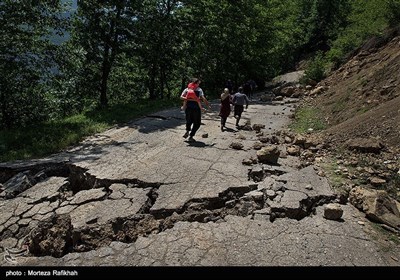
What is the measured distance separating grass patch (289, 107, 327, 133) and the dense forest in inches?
286

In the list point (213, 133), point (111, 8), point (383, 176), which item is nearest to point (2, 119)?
point (111, 8)

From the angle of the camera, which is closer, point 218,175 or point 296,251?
point 296,251

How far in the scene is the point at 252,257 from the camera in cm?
386

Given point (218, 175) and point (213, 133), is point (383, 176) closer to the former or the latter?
point (218, 175)

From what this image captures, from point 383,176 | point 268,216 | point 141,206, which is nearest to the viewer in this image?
point 268,216

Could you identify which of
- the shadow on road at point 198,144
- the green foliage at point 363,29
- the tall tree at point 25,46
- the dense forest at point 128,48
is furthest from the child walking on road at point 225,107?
the green foliage at point 363,29

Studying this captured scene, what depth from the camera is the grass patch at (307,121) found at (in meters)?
10.8

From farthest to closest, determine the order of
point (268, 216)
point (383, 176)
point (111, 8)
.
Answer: point (111, 8), point (383, 176), point (268, 216)

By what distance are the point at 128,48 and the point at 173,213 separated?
1202 centimetres

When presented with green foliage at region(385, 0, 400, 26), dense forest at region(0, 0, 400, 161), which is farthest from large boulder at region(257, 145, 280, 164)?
green foliage at region(385, 0, 400, 26)

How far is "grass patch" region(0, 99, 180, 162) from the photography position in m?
8.23

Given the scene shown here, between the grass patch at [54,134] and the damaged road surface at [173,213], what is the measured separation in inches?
35.7

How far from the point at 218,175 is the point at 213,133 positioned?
4.11 m

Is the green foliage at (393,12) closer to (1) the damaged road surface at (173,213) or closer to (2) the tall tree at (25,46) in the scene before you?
(1) the damaged road surface at (173,213)
